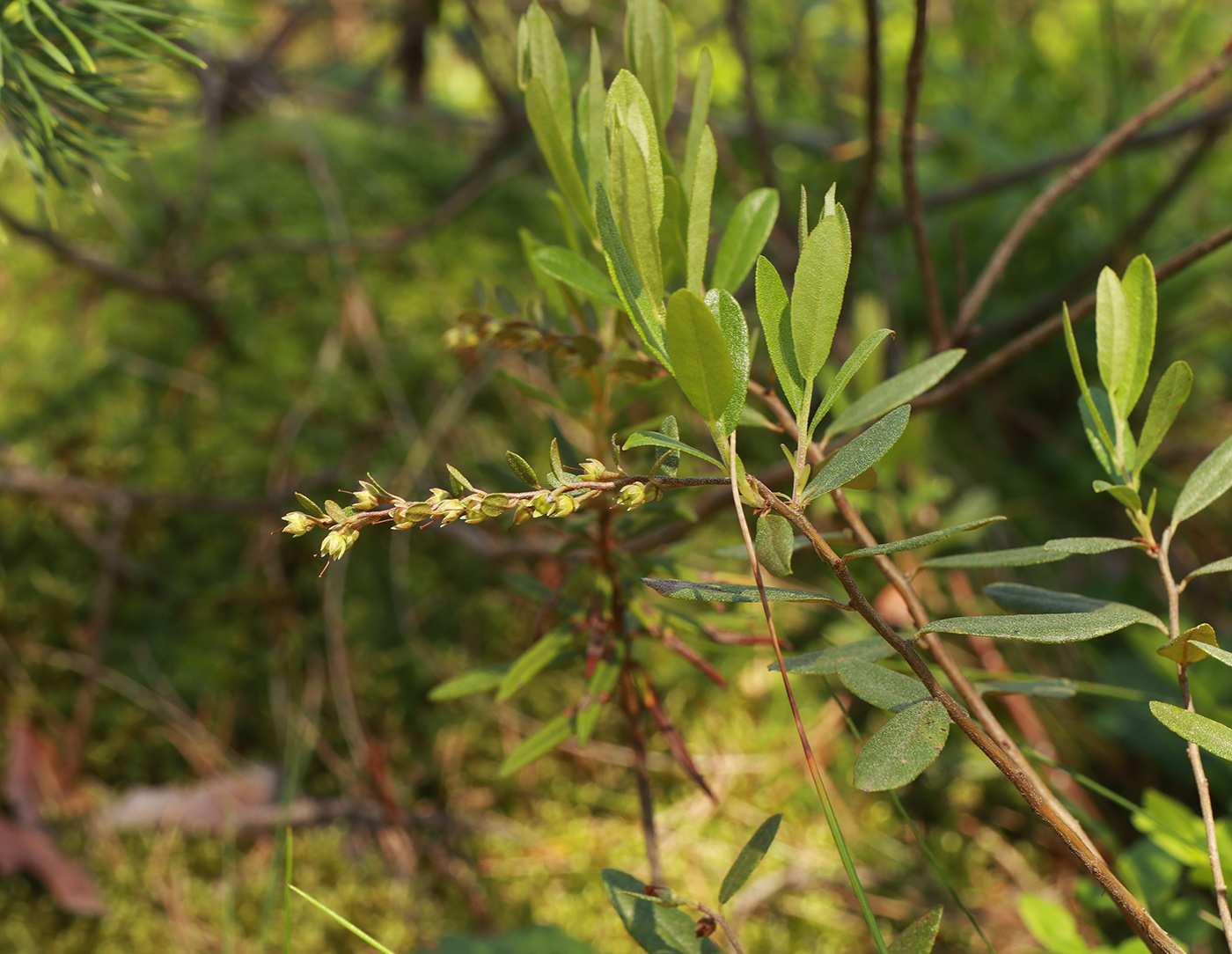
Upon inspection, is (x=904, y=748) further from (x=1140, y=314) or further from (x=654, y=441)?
(x=1140, y=314)

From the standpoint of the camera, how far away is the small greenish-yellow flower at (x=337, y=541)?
1.41ft

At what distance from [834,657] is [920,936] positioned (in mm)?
182

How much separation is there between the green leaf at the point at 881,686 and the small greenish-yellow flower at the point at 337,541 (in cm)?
29

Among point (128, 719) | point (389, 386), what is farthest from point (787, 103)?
point (128, 719)

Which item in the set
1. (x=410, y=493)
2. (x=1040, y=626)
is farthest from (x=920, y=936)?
(x=410, y=493)

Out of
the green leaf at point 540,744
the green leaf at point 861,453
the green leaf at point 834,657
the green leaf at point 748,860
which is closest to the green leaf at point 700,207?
the green leaf at point 861,453

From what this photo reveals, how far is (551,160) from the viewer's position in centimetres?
59

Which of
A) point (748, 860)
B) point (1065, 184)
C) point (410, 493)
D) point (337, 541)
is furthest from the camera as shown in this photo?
point (410, 493)

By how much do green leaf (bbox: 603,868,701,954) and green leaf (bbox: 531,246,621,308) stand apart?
1.28 ft

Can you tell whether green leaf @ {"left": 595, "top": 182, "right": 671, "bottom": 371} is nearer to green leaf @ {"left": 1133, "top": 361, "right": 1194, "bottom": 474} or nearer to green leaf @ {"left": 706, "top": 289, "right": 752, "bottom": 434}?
green leaf @ {"left": 706, "top": 289, "right": 752, "bottom": 434}

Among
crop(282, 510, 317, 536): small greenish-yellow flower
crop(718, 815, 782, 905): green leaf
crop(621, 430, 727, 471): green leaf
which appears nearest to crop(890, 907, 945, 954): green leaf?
crop(718, 815, 782, 905): green leaf

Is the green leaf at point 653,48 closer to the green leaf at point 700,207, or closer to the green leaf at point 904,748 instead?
the green leaf at point 700,207

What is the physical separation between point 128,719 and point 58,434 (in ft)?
1.68

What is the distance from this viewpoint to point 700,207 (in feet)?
1.73
